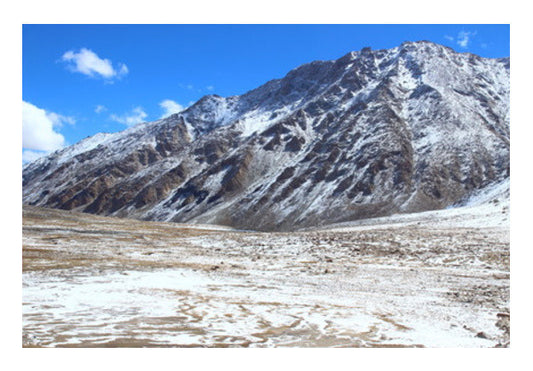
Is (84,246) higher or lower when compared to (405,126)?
lower

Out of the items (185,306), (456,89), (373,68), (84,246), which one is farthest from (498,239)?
(373,68)

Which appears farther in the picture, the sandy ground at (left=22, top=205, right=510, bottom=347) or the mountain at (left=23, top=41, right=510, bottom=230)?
the mountain at (left=23, top=41, right=510, bottom=230)

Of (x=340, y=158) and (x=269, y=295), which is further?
(x=340, y=158)

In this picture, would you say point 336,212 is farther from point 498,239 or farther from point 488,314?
point 488,314

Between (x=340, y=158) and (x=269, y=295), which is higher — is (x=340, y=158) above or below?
above

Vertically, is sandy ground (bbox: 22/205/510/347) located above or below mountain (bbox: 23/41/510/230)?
below
